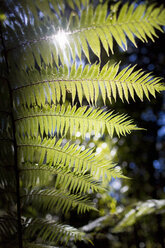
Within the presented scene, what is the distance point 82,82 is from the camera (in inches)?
27.0

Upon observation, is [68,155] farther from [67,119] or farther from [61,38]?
[61,38]

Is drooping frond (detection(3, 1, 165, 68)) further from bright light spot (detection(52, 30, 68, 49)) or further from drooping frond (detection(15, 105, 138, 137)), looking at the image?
drooping frond (detection(15, 105, 138, 137))

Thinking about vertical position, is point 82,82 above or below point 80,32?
below

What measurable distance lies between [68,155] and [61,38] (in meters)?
0.43

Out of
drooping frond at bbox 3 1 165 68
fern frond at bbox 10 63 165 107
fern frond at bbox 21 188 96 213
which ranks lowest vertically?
fern frond at bbox 21 188 96 213

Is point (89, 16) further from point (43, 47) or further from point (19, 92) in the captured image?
point (19, 92)

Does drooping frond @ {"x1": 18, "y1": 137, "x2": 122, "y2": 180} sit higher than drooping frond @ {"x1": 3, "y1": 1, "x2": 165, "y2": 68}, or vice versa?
drooping frond @ {"x1": 3, "y1": 1, "x2": 165, "y2": 68}

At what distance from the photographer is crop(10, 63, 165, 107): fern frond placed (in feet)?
2.16

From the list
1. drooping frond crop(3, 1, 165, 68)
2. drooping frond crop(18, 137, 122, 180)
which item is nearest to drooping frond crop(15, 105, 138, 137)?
drooping frond crop(18, 137, 122, 180)

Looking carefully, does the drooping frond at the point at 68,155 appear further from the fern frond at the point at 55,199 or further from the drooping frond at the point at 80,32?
the drooping frond at the point at 80,32

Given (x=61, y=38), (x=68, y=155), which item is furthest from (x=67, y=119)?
(x=61, y=38)

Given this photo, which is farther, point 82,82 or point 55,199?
point 55,199

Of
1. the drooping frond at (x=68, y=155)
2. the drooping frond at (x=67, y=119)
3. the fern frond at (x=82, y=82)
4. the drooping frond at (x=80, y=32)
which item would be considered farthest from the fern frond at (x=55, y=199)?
the drooping frond at (x=80, y=32)

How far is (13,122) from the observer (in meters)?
0.73
